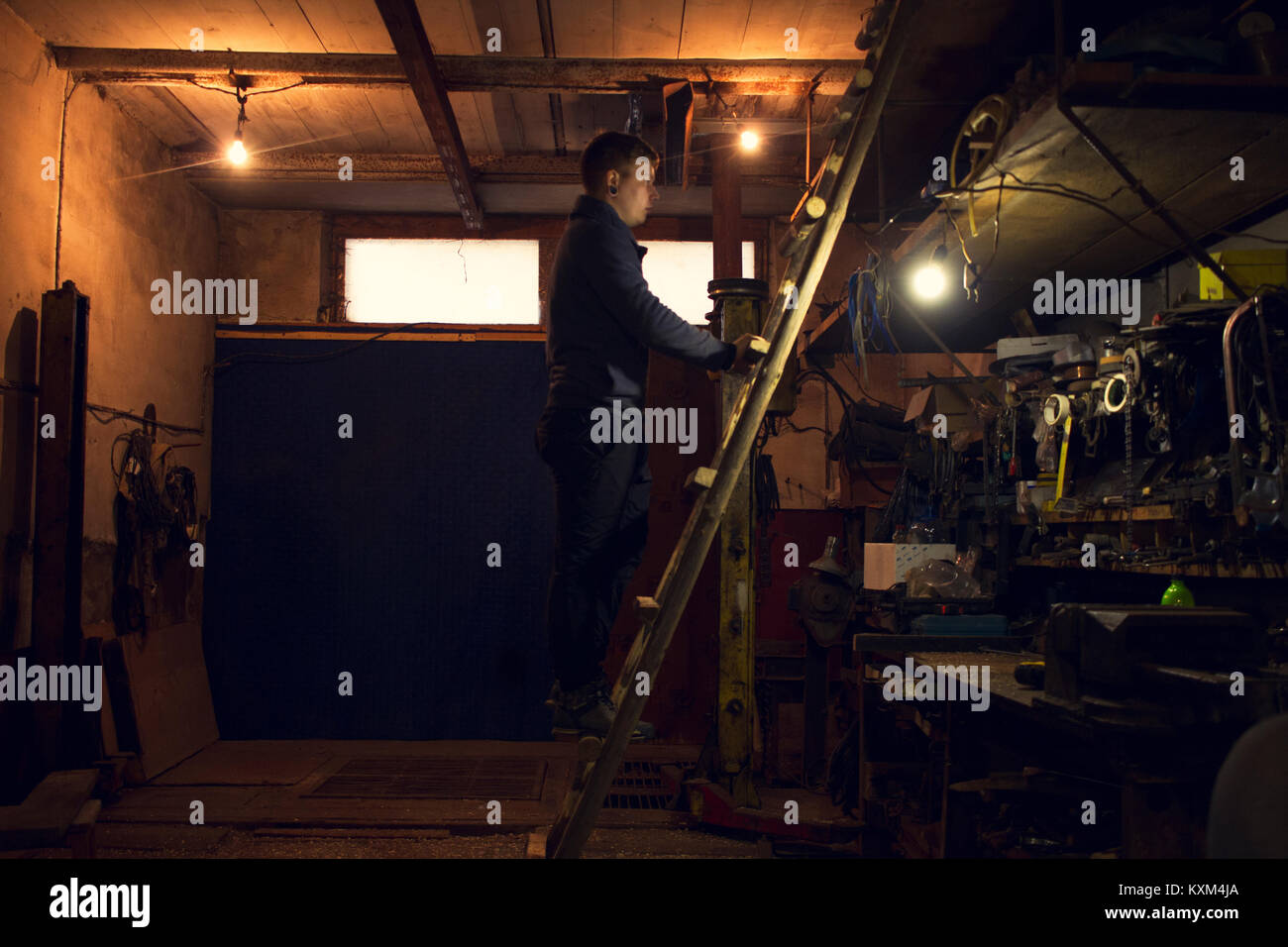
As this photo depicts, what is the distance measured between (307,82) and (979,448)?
3.85 meters

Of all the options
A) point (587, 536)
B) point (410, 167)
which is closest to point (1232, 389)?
point (587, 536)

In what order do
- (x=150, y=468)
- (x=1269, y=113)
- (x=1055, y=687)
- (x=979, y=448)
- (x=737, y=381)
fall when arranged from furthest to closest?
(x=150, y=468), (x=979, y=448), (x=737, y=381), (x=1269, y=113), (x=1055, y=687)

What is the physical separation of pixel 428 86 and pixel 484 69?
1.13 ft

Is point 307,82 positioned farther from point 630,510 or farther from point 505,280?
point 630,510

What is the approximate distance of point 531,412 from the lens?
6047 mm

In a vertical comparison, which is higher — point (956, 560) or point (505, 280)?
point (505, 280)

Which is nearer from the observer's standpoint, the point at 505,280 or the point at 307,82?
the point at 307,82

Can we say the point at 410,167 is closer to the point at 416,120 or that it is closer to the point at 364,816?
the point at 416,120

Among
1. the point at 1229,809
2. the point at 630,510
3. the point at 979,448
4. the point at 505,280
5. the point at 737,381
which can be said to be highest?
the point at 505,280

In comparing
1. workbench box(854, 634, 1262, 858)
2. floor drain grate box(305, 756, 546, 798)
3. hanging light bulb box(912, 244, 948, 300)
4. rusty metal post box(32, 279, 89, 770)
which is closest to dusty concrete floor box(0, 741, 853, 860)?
floor drain grate box(305, 756, 546, 798)

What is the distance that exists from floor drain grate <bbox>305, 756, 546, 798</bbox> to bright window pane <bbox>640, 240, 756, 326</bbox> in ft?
10.4

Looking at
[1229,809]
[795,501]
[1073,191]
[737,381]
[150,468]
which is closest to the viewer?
[1229,809]

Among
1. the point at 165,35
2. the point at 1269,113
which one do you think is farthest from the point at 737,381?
the point at 165,35

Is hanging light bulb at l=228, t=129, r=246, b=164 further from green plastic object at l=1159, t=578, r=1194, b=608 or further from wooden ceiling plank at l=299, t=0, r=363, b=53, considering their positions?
green plastic object at l=1159, t=578, r=1194, b=608
